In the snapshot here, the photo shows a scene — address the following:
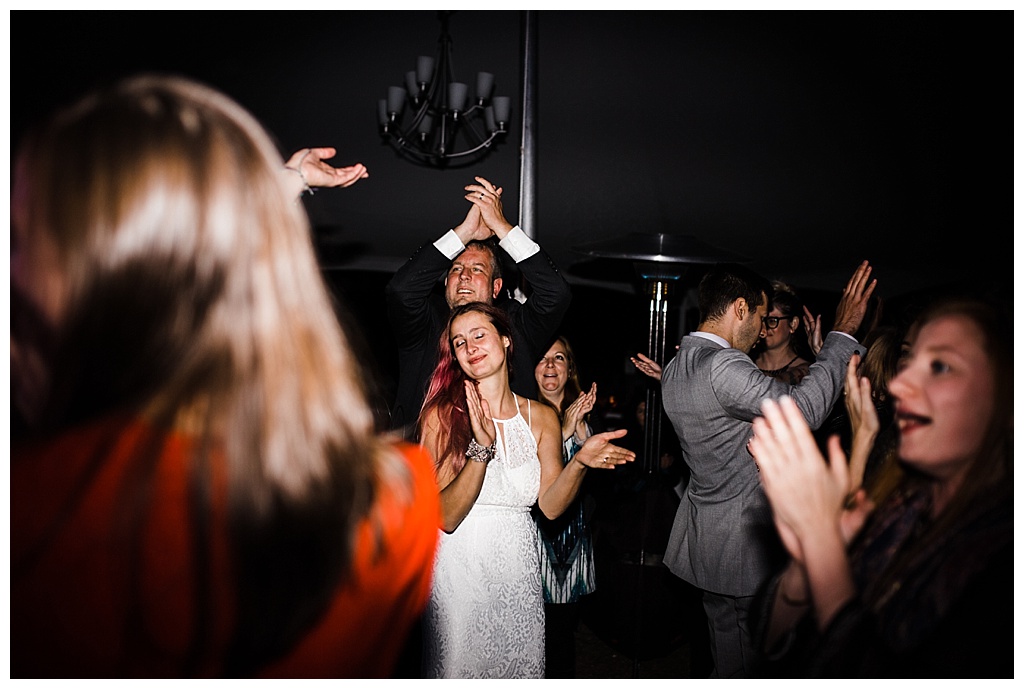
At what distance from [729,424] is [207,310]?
2.23 metres

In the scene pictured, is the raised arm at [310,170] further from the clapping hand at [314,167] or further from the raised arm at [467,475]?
the raised arm at [467,475]

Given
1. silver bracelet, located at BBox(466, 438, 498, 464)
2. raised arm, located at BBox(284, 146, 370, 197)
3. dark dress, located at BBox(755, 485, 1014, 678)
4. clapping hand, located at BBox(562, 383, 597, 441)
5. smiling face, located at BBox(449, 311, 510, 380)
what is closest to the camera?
dark dress, located at BBox(755, 485, 1014, 678)

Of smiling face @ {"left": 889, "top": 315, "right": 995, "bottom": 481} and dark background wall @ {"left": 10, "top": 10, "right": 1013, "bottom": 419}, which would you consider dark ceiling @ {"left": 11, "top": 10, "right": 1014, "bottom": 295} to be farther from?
smiling face @ {"left": 889, "top": 315, "right": 995, "bottom": 481}

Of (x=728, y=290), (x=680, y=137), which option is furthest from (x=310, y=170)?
(x=680, y=137)

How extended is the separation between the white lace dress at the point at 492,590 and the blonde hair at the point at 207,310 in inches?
54.3

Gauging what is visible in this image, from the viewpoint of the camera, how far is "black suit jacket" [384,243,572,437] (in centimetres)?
260

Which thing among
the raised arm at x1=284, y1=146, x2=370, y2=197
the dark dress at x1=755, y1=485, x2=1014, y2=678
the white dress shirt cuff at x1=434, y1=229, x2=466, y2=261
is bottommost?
the dark dress at x1=755, y1=485, x2=1014, y2=678

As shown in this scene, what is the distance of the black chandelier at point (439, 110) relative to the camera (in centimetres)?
383

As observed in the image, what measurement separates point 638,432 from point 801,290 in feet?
6.84

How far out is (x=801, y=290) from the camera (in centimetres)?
545

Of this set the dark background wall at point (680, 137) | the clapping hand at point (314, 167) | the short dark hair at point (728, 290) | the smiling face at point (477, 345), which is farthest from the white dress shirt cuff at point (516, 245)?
the dark background wall at point (680, 137)

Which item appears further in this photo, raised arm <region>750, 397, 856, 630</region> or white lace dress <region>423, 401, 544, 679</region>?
white lace dress <region>423, 401, 544, 679</region>

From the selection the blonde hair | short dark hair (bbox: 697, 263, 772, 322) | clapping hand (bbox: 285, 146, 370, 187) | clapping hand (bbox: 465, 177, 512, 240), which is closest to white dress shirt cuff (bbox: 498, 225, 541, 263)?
clapping hand (bbox: 465, 177, 512, 240)

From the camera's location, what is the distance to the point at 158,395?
0.71 meters
